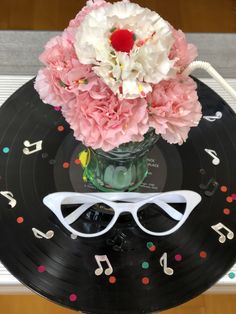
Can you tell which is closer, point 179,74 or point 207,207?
point 179,74

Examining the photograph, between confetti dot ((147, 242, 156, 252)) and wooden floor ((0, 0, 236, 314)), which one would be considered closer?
confetti dot ((147, 242, 156, 252))

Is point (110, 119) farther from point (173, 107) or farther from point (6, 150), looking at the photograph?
point (6, 150)

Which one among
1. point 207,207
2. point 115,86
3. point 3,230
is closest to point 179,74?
point 115,86

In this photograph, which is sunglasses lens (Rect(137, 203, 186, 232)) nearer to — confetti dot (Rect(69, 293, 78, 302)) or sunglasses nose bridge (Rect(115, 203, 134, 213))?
sunglasses nose bridge (Rect(115, 203, 134, 213))

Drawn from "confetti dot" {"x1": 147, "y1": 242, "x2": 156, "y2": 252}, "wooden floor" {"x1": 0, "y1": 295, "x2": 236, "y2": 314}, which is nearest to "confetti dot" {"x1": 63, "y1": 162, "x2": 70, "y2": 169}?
"confetti dot" {"x1": 147, "y1": 242, "x2": 156, "y2": 252}

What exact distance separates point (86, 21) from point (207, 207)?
410mm

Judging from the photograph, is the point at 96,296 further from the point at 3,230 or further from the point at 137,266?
the point at 3,230

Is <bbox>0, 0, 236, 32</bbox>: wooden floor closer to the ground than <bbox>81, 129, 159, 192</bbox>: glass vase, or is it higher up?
closer to the ground

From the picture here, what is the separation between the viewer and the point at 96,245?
0.80 metres

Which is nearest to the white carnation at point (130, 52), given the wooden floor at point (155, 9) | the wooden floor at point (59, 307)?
the wooden floor at point (59, 307)

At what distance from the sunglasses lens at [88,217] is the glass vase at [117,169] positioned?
44mm

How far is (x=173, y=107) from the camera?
64cm

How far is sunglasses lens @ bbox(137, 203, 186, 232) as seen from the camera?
82 centimetres

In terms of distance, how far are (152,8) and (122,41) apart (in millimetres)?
1281
